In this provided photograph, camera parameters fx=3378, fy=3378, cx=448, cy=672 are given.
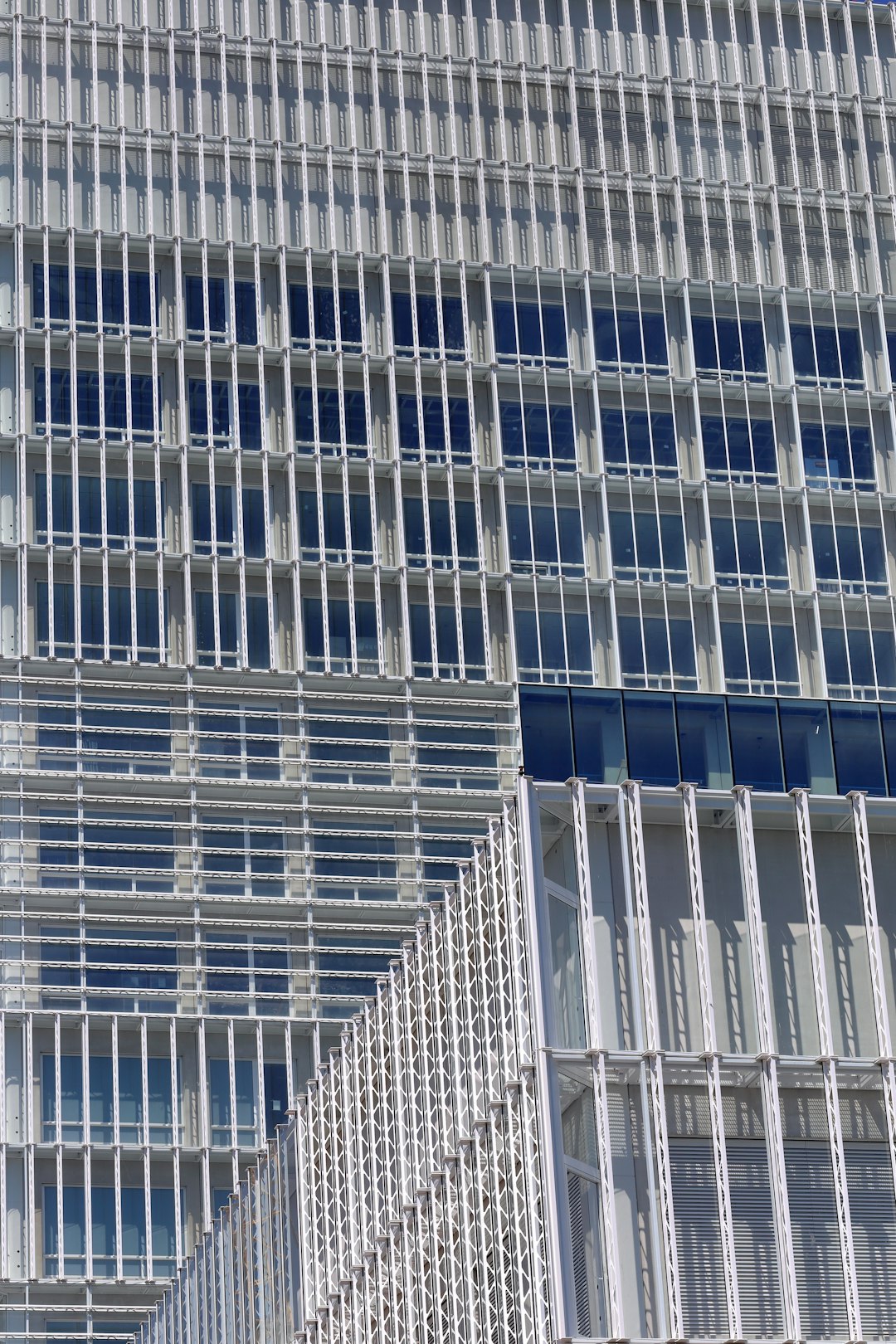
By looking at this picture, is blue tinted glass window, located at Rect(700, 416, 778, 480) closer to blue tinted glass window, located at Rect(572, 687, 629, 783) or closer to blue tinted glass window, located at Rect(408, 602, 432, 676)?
blue tinted glass window, located at Rect(408, 602, 432, 676)

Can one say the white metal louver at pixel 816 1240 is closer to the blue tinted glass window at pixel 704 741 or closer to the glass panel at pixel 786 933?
the glass panel at pixel 786 933

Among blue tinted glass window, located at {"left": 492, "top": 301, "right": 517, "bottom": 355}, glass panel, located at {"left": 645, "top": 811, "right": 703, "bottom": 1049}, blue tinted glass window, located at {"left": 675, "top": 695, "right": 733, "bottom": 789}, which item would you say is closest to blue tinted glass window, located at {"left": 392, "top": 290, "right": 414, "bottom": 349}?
blue tinted glass window, located at {"left": 492, "top": 301, "right": 517, "bottom": 355}

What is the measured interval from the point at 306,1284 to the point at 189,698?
33.7 m

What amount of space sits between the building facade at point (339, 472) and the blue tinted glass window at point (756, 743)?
108 ft

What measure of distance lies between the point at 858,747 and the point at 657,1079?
26.6ft

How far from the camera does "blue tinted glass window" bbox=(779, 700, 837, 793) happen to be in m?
50.3

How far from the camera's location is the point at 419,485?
93000mm

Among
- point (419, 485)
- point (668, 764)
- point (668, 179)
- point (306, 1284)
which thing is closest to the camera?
point (668, 764)

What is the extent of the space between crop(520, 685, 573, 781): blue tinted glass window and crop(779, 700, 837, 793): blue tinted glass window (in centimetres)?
330

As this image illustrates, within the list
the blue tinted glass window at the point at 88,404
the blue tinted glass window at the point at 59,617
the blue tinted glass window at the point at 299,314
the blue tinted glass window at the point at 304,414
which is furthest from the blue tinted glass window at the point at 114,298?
the blue tinted glass window at the point at 59,617

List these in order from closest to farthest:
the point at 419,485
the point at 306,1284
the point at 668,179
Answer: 1. the point at 306,1284
2. the point at 419,485
3. the point at 668,179

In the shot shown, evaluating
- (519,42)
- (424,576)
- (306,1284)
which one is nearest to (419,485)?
(424,576)

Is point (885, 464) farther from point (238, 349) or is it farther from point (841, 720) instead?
point (841, 720)

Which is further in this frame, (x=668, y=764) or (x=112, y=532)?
(x=112, y=532)
